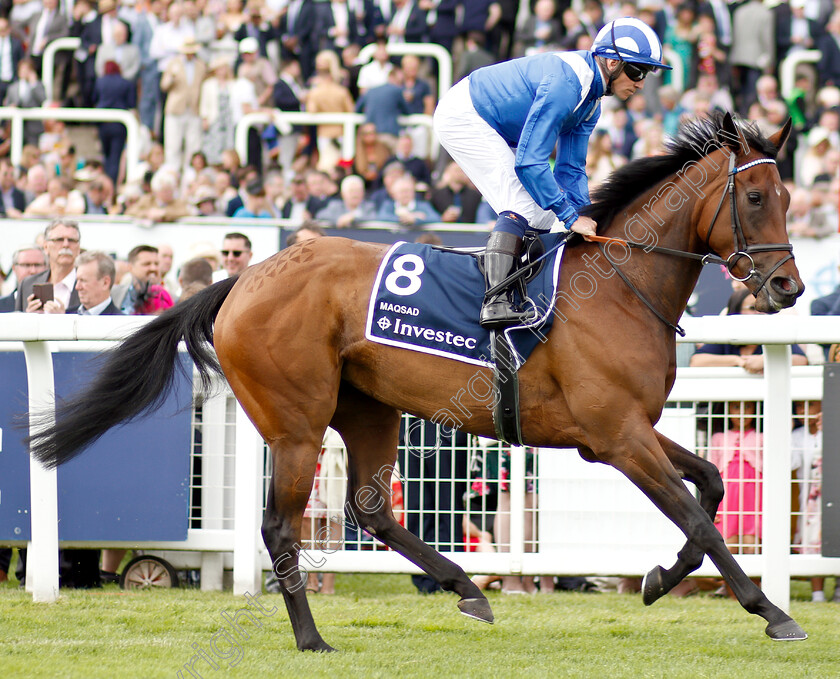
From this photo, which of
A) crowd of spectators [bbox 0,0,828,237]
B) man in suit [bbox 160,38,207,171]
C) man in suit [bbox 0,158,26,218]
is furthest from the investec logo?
man in suit [bbox 160,38,207,171]

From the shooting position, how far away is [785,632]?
3883mm

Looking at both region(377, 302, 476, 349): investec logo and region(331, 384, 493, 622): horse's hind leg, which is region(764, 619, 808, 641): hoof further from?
region(377, 302, 476, 349): investec logo

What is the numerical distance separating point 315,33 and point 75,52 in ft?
8.34

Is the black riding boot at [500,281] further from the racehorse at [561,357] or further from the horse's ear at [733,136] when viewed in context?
Result: the horse's ear at [733,136]


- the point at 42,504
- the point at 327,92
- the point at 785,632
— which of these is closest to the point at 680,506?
the point at 785,632

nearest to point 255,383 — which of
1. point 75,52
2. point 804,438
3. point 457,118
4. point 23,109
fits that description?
point 457,118

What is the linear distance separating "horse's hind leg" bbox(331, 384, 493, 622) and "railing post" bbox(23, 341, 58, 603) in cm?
134

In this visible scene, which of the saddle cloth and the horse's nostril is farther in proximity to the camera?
the saddle cloth

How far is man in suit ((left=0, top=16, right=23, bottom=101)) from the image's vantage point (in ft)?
39.1

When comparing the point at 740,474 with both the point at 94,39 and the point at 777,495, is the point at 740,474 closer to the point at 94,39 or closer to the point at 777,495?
the point at 777,495

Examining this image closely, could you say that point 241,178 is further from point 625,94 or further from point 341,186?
point 625,94

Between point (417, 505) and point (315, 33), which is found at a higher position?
point (315, 33)

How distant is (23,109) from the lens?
1130 centimetres

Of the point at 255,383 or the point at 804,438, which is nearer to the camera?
the point at 255,383
